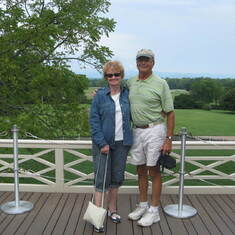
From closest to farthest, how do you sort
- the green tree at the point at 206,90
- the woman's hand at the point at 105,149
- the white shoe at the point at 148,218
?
1. the woman's hand at the point at 105,149
2. the white shoe at the point at 148,218
3. the green tree at the point at 206,90

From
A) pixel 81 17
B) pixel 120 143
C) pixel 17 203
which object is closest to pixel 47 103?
pixel 81 17

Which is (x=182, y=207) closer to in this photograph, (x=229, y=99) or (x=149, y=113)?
(x=149, y=113)

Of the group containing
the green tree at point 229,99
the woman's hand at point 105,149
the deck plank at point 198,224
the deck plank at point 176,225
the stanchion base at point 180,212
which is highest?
→ the woman's hand at point 105,149

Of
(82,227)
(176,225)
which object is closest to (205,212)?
(176,225)

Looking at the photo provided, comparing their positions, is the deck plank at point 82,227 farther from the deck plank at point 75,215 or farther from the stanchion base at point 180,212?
the stanchion base at point 180,212

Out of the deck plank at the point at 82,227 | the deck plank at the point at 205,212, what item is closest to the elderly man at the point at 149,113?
the deck plank at the point at 82,227

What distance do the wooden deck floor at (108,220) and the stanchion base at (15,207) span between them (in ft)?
0.22

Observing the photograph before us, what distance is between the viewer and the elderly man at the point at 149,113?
→ 10.4 ft

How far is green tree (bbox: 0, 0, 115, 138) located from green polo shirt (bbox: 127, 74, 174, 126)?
4.45m

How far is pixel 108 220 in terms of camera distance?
3490mm

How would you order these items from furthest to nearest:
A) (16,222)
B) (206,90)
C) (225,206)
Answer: (206,90) < (225,206) < (16,222)

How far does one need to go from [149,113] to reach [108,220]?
1.28m

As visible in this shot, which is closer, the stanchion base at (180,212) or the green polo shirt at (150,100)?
the green polo shirt at (150,100)

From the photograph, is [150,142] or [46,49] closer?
[150,142]
